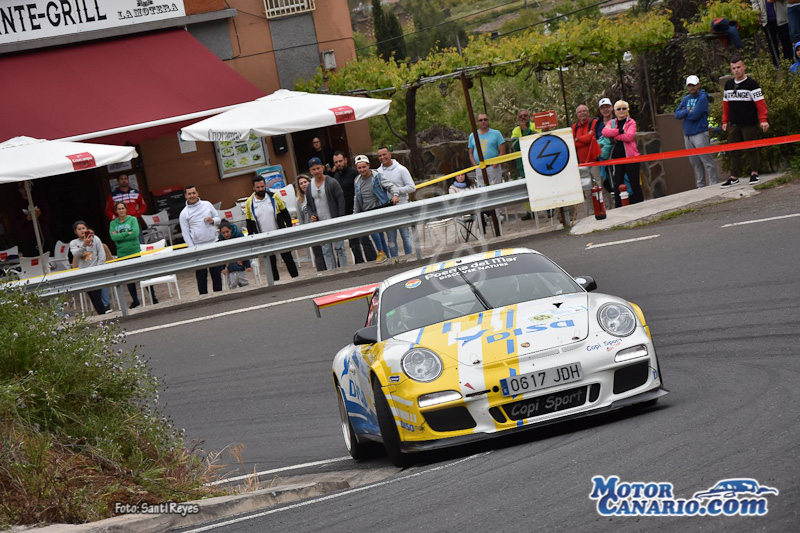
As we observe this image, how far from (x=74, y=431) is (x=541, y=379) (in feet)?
9.68

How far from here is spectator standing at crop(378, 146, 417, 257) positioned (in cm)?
1684

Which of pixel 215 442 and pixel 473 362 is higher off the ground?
pixel 473 362

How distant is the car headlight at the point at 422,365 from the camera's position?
23.2 ft

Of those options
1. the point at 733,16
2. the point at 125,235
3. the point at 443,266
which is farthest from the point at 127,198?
the point at 443,266

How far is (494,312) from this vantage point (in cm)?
780

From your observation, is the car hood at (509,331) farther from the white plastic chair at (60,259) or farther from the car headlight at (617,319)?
the white plastic chair at (60,259)

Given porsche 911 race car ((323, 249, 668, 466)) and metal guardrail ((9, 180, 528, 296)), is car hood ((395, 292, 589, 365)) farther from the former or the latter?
metal guardrail ((9, 180, 528, 296))

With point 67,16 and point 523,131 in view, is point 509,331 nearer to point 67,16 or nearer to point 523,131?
point 523,131

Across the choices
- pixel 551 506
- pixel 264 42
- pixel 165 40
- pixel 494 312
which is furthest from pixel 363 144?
pixel 551 506

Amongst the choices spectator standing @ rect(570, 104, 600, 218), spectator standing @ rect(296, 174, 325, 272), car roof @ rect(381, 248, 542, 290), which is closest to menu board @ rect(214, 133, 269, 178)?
spectator standing @ rect(296, 174, 325, 272)

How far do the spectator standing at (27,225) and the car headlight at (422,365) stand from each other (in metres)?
19.1

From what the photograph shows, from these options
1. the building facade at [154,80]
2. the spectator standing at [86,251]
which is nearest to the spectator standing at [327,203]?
the spectator standing at [86,251]

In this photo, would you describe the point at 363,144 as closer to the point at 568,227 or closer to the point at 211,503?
the point at 568,227

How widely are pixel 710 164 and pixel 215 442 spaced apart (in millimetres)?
10249
